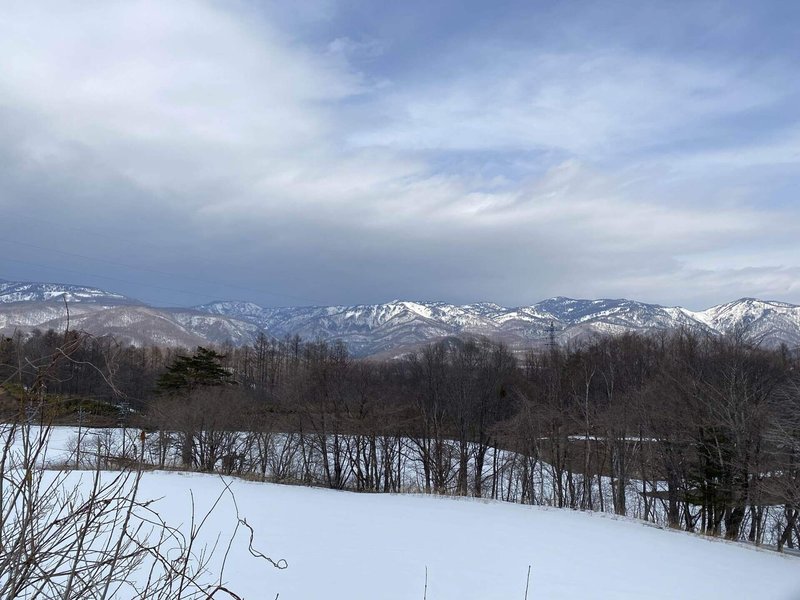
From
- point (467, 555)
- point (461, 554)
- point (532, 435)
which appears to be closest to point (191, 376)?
point (532, 435)

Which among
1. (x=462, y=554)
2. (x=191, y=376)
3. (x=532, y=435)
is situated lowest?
(x=462, y=554)

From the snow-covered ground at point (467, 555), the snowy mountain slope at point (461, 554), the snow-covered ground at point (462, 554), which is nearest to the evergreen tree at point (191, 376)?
the snow-covered ground at point (462, 554)

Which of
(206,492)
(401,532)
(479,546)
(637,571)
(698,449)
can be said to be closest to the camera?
(637,571)

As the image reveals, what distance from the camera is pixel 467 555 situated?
1320 cm

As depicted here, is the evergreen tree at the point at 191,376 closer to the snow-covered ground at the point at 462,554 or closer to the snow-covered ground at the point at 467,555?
the snow-covered ground at the point at 462,554

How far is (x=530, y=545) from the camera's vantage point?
14.7 metres

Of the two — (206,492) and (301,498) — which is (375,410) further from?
(206,492)

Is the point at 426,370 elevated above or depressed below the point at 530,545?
above

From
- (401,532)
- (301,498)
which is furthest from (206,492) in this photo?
(401,532)

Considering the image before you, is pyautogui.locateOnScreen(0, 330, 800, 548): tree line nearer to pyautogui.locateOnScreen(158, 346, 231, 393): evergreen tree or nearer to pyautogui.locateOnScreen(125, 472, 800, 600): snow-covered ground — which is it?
pyautogui.locateOnScreen(158, 346, 231, 393): evergreen tree

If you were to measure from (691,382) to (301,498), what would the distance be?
19768 millimetres

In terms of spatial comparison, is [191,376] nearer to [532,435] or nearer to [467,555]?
[532,435]

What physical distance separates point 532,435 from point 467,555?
2136 cm

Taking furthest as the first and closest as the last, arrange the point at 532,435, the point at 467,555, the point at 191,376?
the point at 191,376, the point at 532,435, the point at 467,555
